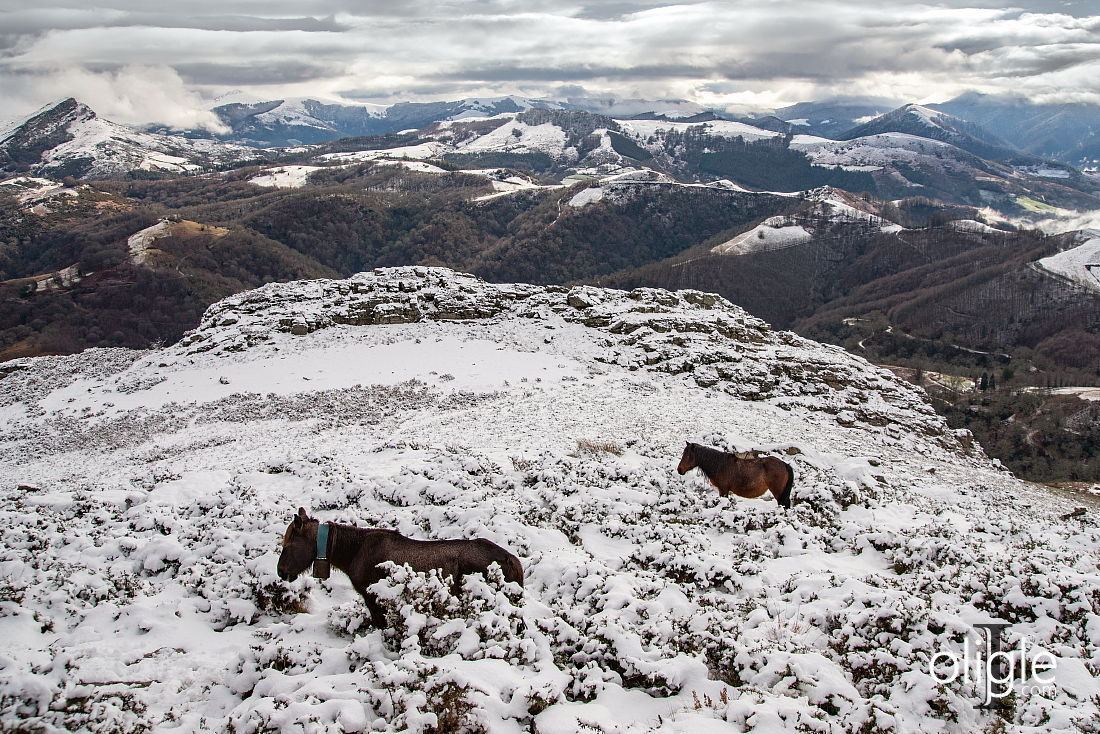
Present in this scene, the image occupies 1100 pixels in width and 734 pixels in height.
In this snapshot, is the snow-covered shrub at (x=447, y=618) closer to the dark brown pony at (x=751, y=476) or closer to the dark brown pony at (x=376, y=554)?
the dark brown pony at (x=376, y=554)

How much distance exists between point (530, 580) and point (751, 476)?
23.3ft

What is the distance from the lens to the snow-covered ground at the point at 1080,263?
141 m

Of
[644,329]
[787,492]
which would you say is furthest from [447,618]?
[644,329]

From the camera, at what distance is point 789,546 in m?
11.7

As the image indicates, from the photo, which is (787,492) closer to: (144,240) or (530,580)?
(530,580)

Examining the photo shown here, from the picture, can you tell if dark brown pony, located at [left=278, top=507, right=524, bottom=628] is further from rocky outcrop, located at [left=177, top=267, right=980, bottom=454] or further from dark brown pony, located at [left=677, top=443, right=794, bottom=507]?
rocky outcrop, located at [left=177, top=267, right=980, bottom=454]

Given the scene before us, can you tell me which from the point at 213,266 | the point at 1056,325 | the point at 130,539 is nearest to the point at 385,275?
the point at 130,539

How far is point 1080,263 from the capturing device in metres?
146

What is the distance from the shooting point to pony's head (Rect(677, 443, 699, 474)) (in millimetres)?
15222

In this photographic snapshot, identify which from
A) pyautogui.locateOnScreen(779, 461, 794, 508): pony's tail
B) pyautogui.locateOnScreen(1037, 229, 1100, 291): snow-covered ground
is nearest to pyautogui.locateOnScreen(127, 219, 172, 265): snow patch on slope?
pyautogui.locateOnScreen(779, 461, 794, 508): pony's tail

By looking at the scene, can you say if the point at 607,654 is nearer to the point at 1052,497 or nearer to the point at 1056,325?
the point at 1052,497

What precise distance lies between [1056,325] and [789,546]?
15786 cm

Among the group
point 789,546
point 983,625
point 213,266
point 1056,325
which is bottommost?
point 1056,325

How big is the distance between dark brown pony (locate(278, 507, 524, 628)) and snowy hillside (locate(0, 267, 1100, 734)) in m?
0.41
